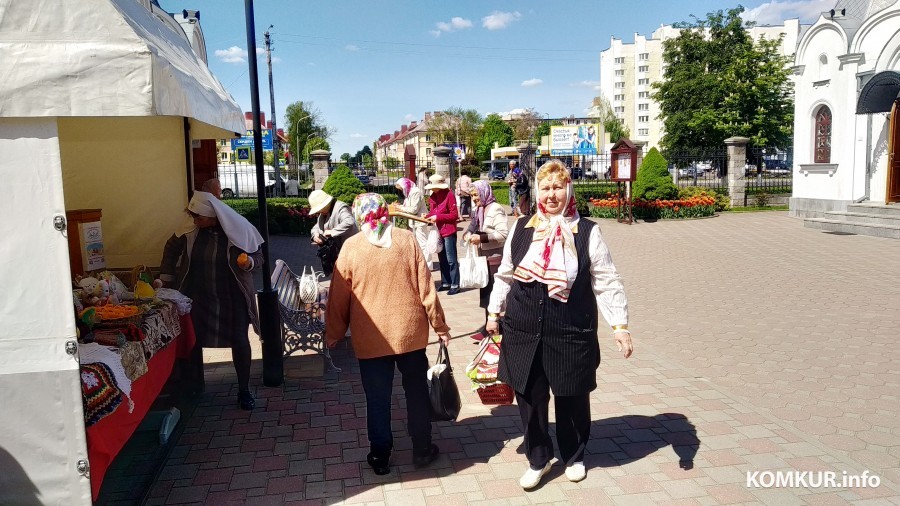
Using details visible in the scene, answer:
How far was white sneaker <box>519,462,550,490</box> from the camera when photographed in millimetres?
3889

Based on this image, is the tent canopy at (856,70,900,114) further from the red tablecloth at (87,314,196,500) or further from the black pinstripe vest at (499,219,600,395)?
the red tablecloth at (87,314,196,500)

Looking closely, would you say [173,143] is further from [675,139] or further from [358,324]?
[675,139]

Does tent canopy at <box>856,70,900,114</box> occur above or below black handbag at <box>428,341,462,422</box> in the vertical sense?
above

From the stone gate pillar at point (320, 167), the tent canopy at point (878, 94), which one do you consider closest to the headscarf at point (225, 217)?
the tent canopy at point (878, 94)

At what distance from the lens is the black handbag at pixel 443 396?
421cm

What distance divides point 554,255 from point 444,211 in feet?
20.2

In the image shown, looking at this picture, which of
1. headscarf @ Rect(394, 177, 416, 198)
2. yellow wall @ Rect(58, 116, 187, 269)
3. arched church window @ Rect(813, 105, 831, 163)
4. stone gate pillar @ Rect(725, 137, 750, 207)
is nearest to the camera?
yellow wall @ Rect(58, 116, 187, 269)

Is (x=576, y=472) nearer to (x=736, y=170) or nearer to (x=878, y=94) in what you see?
(x=878, y=94)

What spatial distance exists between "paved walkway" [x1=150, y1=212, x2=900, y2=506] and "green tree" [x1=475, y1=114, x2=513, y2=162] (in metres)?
62.5

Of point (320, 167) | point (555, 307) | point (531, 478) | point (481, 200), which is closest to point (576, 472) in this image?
point (531, 478)

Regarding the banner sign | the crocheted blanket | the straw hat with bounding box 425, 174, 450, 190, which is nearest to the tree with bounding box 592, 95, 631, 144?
the banner sign

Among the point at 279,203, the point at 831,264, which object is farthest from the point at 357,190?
the point at 831,264

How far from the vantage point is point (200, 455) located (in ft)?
14.5

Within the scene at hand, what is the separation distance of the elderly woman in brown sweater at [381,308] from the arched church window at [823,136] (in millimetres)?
17880
